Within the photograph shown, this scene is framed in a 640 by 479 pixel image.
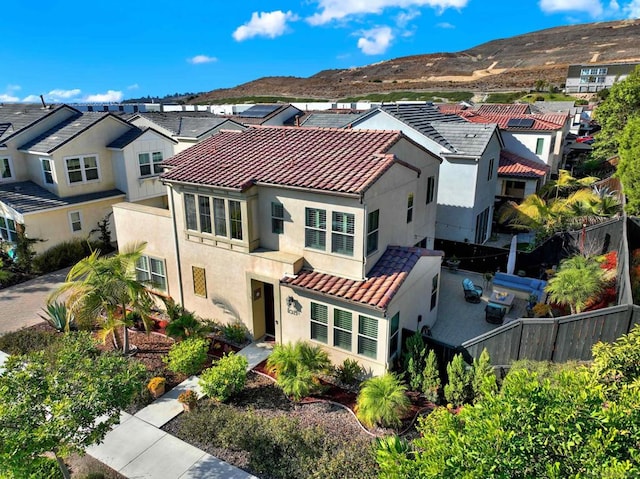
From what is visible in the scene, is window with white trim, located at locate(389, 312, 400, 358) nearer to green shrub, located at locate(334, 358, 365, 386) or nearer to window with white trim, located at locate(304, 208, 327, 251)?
green shrub, located at locate(334, 358, 365, 386)

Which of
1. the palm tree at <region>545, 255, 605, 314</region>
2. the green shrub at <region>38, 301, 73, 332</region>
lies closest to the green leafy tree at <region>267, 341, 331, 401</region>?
the palm tree at <region>545, 255, 605, 314</region>

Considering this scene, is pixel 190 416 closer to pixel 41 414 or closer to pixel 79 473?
pixel 79 473

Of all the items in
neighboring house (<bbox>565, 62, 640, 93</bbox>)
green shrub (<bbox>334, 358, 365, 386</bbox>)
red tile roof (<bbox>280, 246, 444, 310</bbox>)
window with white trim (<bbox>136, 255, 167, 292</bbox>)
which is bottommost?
green shrub (<bbox>334, 358, 365, 386</bbox>)

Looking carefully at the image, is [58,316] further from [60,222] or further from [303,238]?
[303,238]

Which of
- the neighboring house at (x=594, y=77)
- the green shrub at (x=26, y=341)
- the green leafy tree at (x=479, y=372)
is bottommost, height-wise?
the green shrub at (x=26, y=341)

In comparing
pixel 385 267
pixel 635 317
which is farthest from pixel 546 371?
pixel 385 267

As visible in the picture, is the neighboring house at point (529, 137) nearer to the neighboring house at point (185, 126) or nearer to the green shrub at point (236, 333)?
the neighboring house at point (185, 126)

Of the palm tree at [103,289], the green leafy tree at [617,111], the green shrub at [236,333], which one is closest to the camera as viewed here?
the palm tree at [103,289]

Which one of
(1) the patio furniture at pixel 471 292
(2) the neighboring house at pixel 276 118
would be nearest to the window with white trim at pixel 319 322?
(1) the patio furniture at pixel 471 292
